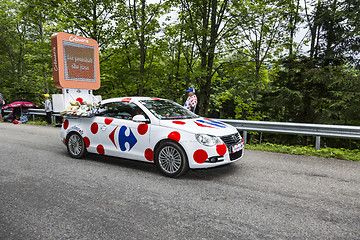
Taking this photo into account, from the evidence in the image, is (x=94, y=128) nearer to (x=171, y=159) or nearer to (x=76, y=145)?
(x=76, y=145)

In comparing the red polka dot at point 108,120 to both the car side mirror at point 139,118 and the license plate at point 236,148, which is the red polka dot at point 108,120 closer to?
the car side mirror at point 139,118

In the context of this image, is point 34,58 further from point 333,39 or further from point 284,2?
point 333,39

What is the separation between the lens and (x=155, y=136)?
16.4 ft

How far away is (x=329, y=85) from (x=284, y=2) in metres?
4.86

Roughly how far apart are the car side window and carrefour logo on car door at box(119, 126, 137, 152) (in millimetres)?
297

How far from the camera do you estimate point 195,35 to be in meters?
12.1

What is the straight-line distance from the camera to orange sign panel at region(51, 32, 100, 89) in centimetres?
759

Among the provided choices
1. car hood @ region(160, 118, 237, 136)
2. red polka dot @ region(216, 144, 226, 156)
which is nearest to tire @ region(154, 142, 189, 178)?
car hood @ region(160, 118, 237, 136)

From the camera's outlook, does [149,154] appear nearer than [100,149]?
Yes

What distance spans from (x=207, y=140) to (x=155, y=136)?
3.49 feet

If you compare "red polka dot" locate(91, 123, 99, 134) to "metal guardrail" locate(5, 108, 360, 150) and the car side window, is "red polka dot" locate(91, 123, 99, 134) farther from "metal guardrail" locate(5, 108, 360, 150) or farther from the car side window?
"metal guardrail" locate(5, 108, 360, 150)

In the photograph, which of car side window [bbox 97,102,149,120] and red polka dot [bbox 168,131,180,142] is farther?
car side window [bbox 97,102,149,120]

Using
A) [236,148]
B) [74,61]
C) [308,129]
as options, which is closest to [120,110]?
[236,148]

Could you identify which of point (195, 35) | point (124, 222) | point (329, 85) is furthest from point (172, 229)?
point (329, 85)
